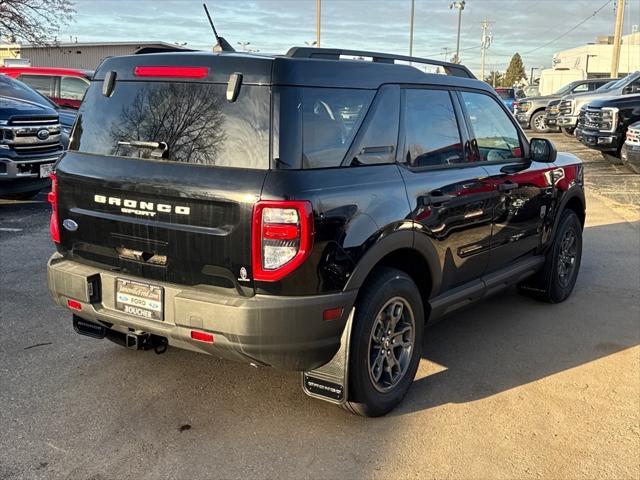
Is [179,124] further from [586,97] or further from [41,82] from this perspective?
[586,97]

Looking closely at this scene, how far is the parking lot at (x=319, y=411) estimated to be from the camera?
3.12 meters

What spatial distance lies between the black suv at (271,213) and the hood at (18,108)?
596 cm

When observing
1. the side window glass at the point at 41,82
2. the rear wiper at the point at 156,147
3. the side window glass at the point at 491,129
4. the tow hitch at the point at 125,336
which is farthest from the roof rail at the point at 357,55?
the side window glass at the point at 41,82

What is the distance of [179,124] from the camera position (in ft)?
10.5

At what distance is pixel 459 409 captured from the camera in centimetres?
372

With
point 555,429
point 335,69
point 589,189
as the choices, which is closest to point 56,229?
point 335,69

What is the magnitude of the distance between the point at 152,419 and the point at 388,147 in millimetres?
1997

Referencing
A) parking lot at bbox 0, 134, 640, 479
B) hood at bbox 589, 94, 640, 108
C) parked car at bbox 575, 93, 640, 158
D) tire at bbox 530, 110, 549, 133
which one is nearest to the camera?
parking lot at bbox 0, 134, 640, 479

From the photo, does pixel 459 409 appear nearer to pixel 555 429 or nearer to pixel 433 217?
pixel 555 429

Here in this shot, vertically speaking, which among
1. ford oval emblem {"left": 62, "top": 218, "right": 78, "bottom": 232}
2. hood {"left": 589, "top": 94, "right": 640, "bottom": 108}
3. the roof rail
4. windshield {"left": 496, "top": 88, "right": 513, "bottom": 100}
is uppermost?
windshield {"left": 496, "top": 88, "right": 513, "bottom": 100}

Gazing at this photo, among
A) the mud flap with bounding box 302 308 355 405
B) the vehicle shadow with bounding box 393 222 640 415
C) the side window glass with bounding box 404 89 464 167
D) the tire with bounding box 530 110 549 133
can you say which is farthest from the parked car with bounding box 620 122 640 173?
the tire with bounding box 530 110 549 133

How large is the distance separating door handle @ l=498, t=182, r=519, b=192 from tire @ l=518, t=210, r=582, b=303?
41.9 inches

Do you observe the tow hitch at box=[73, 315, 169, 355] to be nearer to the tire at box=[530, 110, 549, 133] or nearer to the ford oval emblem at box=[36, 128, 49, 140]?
the ford oval emblem at box=[36, 128, 49, 140]

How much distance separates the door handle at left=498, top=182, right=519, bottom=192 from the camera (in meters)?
4.49
